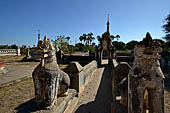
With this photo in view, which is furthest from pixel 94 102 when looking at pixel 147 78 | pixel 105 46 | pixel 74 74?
pixel 105 46

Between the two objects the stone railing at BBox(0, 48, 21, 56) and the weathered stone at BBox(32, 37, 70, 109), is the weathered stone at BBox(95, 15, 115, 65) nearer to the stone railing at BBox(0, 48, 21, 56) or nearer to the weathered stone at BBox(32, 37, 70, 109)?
the weathered stone at BBox(32, 37, 70, 109)

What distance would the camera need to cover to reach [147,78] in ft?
7.11

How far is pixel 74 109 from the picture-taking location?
152 inches

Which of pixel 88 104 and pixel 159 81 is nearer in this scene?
pixel 159 81

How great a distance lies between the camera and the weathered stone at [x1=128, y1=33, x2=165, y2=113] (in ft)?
6.95

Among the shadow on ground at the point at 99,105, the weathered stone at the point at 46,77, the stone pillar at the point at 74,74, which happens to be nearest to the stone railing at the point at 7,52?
the stone pillar at the point at 74,74

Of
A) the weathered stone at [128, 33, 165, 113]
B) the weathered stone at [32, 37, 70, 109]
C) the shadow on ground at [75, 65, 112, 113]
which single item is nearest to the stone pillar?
the shadow on ground at [75, 65, 112, 113]

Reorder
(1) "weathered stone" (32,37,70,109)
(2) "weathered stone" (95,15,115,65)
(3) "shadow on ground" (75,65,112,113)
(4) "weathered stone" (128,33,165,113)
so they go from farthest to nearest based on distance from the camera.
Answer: (2) "weathered stone" (95,15,115,65)
(3) "shadow on ground" (75,65,112,113)
(1) "weathered stone" (32,37,70,109)
(4) "weathered stone" (128,33,165,113)

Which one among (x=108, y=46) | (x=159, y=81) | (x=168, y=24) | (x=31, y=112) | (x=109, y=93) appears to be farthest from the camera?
(x=168, y=24)

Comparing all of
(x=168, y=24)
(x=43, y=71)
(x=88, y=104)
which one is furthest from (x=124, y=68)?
(x=168, y=24)

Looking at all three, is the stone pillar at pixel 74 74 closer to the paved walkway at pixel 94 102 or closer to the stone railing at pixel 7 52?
the paved walkway at pixel 94 102

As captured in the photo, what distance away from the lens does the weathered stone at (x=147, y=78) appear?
2119 mm

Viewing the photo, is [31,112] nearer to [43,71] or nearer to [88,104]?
[43,71]

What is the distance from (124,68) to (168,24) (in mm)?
18319
